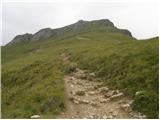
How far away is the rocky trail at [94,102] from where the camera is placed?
16906 millimetres

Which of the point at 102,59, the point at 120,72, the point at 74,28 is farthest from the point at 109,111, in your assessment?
the point at 74,28

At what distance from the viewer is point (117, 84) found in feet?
70.1

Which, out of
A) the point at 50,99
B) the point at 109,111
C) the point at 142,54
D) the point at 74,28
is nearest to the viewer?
the point at 109,111

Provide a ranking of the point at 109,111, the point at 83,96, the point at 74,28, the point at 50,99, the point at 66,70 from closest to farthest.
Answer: the point at 109,111
the point at 50,99
the point at 83,96
the point at 66,70
the point at 74,28

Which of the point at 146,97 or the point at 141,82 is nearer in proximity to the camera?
the point at 146,97

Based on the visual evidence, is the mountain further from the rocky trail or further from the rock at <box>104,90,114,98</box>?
the rock at <box>104,90,114,98</box>

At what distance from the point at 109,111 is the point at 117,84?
13.8 feet

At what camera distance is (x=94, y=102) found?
1894 cm

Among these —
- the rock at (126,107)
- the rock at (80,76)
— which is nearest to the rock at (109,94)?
the rock at (126,107)

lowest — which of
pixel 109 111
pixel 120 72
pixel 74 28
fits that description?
pixel 109 111

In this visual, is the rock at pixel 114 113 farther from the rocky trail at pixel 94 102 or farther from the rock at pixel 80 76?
the rock at pixel 80 76

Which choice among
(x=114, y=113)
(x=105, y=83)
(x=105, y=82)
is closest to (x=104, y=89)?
(x=105, y=83)

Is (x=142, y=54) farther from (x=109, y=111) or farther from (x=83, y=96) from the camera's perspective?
(x=109, y=111)

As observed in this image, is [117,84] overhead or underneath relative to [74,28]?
underneath
